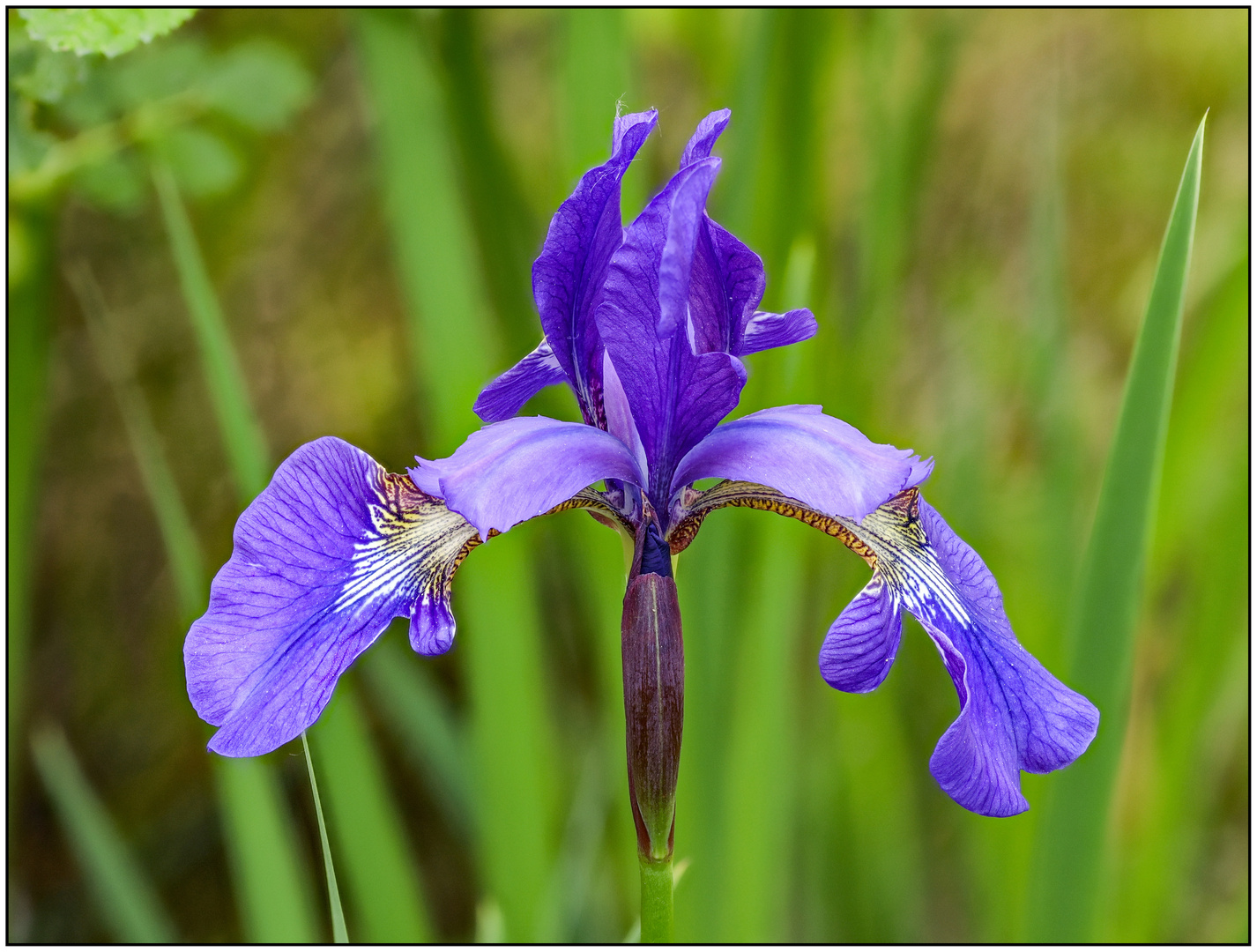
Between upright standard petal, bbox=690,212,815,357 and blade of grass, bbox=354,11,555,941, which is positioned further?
blade of grass, bbox=354,11,555,941

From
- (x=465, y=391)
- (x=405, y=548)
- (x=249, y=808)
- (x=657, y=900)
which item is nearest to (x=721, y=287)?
(x=405, y=548)

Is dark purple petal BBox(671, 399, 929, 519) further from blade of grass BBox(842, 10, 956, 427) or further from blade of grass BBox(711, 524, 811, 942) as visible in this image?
blade of grass BBox(842, 10, 956, 427)

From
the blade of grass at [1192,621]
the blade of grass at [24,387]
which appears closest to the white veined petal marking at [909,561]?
the blade of grass at [1192,621]

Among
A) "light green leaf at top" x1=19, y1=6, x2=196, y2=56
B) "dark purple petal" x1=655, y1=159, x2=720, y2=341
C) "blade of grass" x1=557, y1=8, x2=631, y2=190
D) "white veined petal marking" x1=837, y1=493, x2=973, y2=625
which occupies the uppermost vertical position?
"light green leaf at top" x1=19, y1=6, x2=196, y2=56

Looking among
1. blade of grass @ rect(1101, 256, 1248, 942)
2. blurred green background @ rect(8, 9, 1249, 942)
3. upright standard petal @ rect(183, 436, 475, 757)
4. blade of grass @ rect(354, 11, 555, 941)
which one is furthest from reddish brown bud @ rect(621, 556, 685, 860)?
blade of grass @ rect(1101, 256, 1248, 942)

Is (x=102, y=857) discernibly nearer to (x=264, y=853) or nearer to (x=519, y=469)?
(x=264, y=853)

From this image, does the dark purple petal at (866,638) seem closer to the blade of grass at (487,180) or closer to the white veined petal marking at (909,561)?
the white veined petal marking at (909,561)

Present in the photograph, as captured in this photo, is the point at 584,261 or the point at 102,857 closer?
the point at 584,261

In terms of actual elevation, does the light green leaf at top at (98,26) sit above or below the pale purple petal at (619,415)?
above
